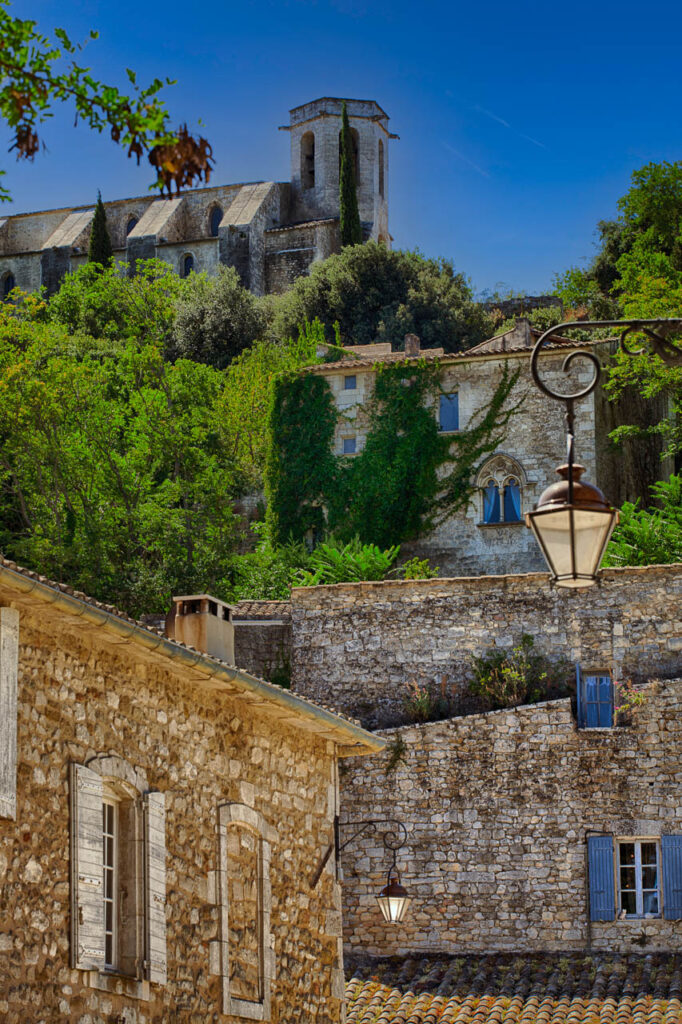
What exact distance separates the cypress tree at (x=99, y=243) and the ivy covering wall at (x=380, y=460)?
3584 centimetres

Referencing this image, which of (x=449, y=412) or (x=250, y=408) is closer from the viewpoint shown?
(x=449, y=412)

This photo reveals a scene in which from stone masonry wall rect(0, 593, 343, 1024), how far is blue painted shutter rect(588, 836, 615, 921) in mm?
8521

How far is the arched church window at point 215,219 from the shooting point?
271ft

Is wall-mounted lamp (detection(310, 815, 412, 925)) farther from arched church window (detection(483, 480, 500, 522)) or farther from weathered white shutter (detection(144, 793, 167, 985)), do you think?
arched church window (detection(483, 480, 500, 522))

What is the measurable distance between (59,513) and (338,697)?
812 inches

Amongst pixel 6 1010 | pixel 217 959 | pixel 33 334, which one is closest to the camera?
pixel 6 1010

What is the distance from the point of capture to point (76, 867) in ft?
39.8

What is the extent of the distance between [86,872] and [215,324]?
5218 centimetres

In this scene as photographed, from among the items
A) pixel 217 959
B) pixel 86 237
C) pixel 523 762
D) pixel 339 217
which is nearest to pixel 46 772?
pixel 217 959

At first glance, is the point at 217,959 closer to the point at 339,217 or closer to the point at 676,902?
the point at 676,902

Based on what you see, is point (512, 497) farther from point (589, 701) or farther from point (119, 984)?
point (119, 984)

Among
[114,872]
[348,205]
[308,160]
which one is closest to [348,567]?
[114,872]

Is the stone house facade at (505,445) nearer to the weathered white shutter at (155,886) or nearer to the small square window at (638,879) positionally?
the small square window at (638,879)

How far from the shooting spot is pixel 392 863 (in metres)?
24.0
